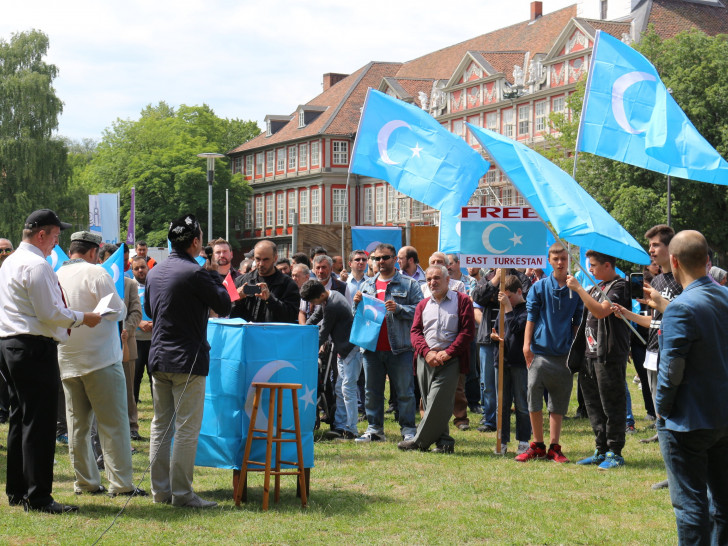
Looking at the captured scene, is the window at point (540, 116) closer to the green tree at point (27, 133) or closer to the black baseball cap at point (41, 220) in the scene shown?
the green tree at point (27, 133)

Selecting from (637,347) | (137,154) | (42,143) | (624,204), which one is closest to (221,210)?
(137,154)

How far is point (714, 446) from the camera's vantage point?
222 inches

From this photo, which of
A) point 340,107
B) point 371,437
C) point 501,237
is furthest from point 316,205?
point 501,237

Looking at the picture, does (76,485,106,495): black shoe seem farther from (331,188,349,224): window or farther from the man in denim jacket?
(331,188,349,224): window

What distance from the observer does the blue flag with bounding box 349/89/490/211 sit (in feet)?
39.2

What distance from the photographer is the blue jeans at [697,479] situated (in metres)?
5.50

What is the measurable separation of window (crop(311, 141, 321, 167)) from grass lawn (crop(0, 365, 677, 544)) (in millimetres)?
72063

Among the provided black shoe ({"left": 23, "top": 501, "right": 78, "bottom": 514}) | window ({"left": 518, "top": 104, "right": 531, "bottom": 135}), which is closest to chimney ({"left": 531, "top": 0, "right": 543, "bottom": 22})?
window ({"left": 518, "top": 104, "right": 531, "bottom": 135})

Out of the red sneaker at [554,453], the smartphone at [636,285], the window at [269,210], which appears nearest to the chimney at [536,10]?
the window at [269,210]

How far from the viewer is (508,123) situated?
6400 cm

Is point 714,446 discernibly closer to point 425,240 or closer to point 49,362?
point 49,362

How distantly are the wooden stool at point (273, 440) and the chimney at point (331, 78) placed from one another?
8433 cm

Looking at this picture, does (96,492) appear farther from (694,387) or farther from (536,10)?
(536,10)

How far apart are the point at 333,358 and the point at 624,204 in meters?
34.1
